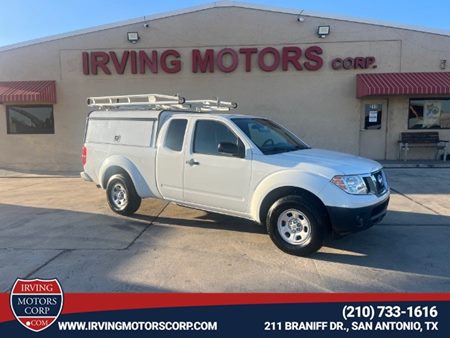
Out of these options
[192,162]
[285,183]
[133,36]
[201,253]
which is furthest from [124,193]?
[133,36]

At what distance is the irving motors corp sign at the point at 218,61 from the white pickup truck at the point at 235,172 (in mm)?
7158

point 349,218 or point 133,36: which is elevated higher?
point 133,36

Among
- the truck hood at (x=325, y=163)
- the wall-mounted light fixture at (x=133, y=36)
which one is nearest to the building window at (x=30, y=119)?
the wall-mounted light fixture at (x=133, y=36)

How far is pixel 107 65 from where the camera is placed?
14.4 metres

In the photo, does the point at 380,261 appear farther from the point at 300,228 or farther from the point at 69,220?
the point at 69,220

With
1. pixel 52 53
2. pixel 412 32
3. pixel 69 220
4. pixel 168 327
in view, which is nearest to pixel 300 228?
pixel 168 327

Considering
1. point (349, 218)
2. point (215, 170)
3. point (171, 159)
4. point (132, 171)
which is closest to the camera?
point (349, 218)

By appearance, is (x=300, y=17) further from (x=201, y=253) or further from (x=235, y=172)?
(x=201, y=253)

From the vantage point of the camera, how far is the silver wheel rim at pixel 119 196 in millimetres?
6781

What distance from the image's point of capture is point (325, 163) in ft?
15.7

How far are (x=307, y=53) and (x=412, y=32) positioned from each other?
3.77m

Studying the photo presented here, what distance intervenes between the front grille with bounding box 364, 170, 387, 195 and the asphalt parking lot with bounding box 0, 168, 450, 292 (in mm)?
796

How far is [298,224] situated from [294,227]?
0.22 feet

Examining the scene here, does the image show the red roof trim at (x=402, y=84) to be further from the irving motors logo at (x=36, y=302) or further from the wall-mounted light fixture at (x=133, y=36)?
the irving motors logo at (x=36, y=302)
